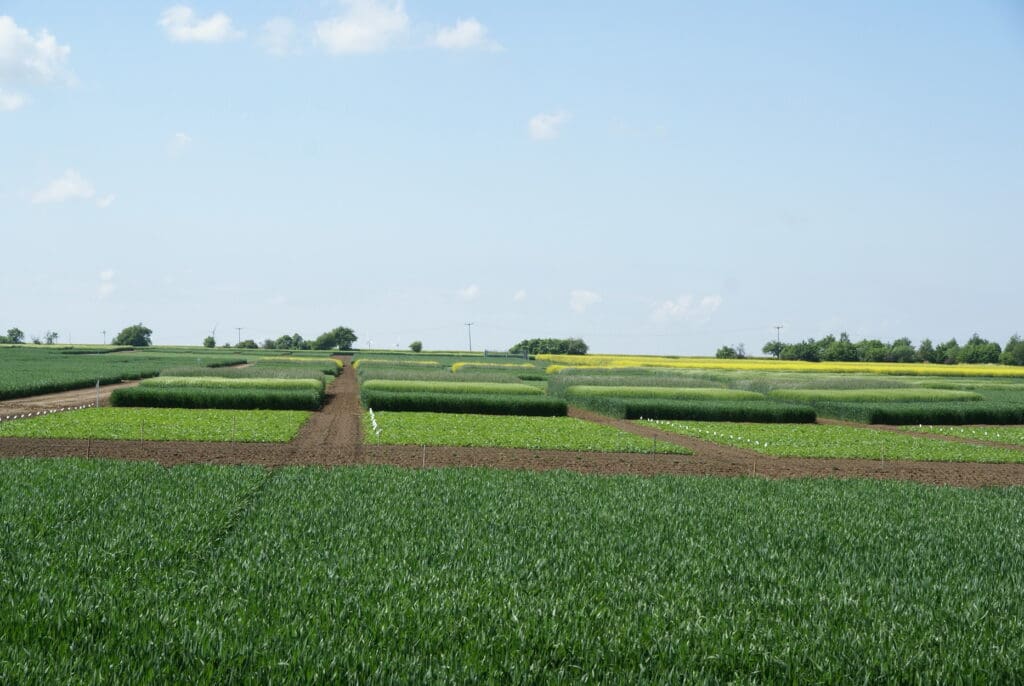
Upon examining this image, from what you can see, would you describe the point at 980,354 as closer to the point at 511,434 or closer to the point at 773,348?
the point at 773,348

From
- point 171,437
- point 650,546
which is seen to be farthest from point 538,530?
point 171,437

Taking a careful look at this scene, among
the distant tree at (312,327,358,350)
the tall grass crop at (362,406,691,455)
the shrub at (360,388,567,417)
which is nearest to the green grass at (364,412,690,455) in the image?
the tall grass crop at (362,406,691,455)

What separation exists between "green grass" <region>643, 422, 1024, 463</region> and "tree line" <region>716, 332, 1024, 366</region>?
303 ft

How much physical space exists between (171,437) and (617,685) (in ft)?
78.6

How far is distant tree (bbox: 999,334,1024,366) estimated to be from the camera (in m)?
116

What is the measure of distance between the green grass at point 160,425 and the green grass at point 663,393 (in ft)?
60.4

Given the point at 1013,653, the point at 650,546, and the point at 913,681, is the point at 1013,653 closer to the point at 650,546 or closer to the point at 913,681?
the point at 913,681

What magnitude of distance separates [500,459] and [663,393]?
25.0 metres

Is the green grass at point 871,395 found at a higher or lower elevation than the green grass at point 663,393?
lower

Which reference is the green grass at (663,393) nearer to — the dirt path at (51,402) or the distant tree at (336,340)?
the dirt path at (51,402)

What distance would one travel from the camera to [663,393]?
47.6 m

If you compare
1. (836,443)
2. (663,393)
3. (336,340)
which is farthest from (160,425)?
(336,340)

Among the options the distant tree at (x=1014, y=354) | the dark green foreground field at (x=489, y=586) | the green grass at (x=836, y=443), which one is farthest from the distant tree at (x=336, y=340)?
the dark green foreground field at (x=489, y=586)

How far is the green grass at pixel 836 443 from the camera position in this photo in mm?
27953
